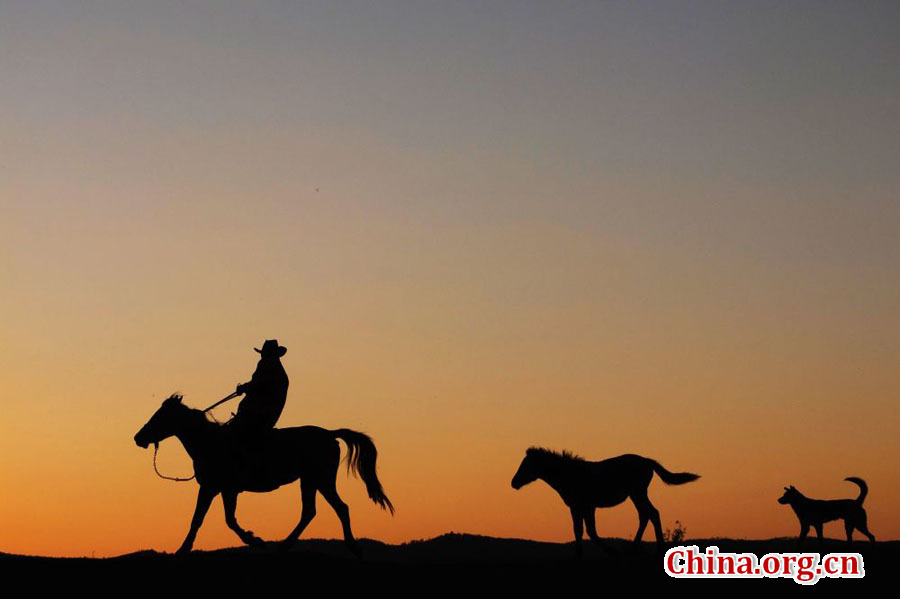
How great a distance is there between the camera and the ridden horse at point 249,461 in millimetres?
22141

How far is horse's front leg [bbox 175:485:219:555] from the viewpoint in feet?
69.8

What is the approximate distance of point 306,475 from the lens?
2295 cm

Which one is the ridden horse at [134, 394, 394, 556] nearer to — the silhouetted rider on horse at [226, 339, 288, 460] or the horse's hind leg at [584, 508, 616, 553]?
the silhouetted rider on horse at [226, 339, 288, 460]

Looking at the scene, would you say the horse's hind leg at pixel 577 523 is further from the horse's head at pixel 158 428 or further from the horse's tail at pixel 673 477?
the horse's head at pixel 158 428

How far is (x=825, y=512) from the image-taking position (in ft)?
96.5

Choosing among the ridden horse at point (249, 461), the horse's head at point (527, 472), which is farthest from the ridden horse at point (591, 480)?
the ridden horse at point (249, 461)

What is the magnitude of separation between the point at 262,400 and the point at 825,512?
490 inches

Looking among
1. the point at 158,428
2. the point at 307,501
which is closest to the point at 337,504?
the point at 307,501

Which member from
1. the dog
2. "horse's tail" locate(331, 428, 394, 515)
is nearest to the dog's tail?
the dog

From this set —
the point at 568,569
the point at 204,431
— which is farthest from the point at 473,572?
the point at 204,431

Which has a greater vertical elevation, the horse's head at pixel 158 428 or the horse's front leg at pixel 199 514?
the horse's head at pixel 158 428

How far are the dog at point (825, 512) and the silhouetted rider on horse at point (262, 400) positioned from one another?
11.8 meters
